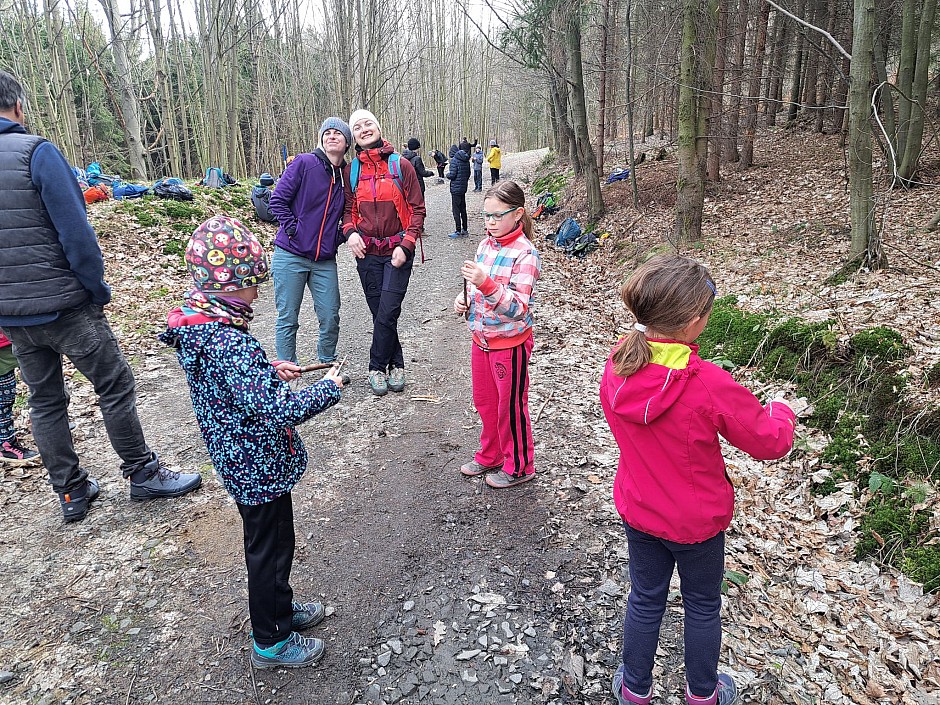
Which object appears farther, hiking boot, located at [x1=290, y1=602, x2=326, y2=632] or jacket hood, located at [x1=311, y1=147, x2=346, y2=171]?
jacket hood, located at [x1=311, y1=147, x2=346, y2=171]

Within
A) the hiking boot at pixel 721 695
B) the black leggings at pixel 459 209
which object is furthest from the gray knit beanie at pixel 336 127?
the black leggings at pixel 459 209

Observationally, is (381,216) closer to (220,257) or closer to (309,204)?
(309,204)

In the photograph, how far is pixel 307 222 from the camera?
16.0ft

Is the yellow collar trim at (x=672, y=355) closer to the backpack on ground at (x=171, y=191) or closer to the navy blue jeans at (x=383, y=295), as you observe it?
the navy blue jeans at (x=383, y=295)

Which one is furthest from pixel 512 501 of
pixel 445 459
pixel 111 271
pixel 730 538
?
pixel 111 271

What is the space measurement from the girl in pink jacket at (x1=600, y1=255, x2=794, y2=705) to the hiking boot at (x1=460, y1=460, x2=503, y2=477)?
75.4 inches

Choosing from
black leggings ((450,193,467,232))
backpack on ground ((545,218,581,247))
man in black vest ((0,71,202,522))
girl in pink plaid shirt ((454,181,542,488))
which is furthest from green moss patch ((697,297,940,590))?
black leggings ((450,193,467,232))

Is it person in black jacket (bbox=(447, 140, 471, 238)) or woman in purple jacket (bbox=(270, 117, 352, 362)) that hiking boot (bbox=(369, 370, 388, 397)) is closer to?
woman in purple jacket (bbox=(270, 117, 352, 362))

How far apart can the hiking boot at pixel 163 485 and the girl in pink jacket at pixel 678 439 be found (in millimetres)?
3092

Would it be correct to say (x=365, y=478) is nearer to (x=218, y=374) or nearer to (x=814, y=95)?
(x=218, y=374)

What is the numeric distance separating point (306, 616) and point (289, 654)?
235mm

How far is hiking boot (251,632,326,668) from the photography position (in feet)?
8.36

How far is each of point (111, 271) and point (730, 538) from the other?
27.7 feet

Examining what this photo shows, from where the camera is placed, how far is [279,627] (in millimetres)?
2541
